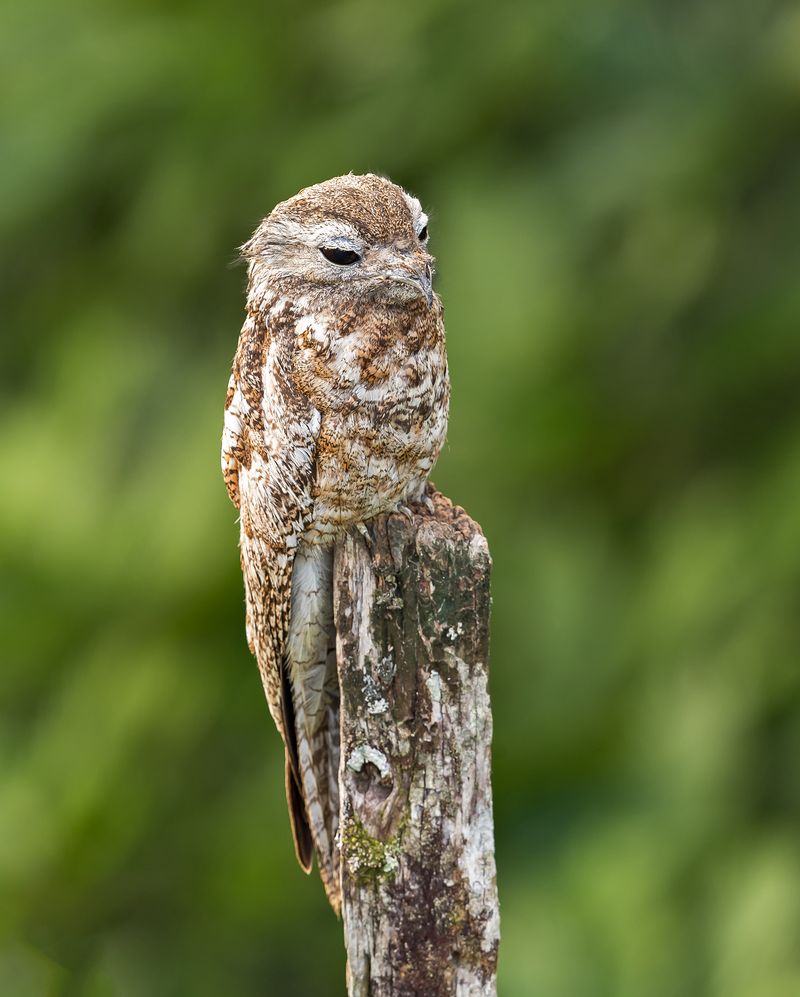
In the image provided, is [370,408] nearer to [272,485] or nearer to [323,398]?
[323,398]

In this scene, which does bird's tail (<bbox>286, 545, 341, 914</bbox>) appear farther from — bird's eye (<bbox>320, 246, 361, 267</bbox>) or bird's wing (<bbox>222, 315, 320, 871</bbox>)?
bird's eye (<bbox>320, 246, 361, 267</bbox>)

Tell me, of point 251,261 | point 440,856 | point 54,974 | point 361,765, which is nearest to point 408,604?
point 361,765

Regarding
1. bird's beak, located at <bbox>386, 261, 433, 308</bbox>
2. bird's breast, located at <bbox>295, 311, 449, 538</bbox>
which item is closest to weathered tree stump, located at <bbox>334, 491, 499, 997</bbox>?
bird's breast, located at <bbox>295, 311, 449, 538</bbox>

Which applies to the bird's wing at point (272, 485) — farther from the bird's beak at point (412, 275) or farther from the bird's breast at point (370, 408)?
the bird's beak at point (412, 275)

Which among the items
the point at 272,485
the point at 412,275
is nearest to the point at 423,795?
the point at 272,485

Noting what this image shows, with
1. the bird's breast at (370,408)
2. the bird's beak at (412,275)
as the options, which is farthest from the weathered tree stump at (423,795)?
the bird's beak at (412,275)

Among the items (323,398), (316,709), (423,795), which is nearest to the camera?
(423,795)

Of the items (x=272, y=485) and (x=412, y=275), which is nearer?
(x=412, y=275)

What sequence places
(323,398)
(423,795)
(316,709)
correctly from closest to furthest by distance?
(423,795) → (323,398) → (316,709)
